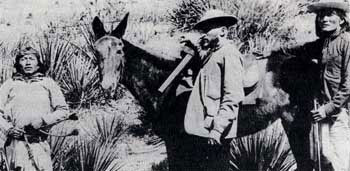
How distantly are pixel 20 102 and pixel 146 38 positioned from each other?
42.3 inches

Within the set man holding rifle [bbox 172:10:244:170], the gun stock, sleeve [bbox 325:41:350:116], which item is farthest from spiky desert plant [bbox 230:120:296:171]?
the gun stock

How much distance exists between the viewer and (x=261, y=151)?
3924mm

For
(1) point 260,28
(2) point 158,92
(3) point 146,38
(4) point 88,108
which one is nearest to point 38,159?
(4) point 88,108

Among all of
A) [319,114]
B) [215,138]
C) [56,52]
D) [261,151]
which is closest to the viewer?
[215,138]

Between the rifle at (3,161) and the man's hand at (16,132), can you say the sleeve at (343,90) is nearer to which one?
the man's hand at (16,132)

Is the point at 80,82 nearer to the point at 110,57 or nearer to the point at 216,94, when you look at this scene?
the point at 110,57

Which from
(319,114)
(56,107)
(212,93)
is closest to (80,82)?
(56,107)

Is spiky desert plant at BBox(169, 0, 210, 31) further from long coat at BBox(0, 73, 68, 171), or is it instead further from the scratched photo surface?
long coat at BBox(0, 73, 68, 171)

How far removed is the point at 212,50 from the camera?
369 cm

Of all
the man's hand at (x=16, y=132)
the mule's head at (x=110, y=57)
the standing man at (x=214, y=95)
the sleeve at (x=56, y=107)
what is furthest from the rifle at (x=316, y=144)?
the man's hand at (x=16, y=132)

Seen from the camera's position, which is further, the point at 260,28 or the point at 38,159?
the point at 260,28

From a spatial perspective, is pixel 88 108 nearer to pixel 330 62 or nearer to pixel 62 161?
pixel 62 161

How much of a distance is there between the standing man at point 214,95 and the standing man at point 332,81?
22.6 inches

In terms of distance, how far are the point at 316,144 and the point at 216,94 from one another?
799mm
